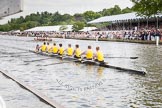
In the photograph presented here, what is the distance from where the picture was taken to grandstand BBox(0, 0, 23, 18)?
374 centimetres

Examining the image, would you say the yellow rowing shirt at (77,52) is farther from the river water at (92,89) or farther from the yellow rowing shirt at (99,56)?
the river water at (92,89)

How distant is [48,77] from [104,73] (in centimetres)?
332

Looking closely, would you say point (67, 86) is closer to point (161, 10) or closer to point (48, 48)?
point (48, 48)

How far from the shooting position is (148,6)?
61500 mm

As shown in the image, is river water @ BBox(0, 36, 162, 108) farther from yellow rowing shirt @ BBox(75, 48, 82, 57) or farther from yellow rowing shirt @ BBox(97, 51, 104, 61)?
yellow rowing shirt @ BBox(75, 48, 82, 57)

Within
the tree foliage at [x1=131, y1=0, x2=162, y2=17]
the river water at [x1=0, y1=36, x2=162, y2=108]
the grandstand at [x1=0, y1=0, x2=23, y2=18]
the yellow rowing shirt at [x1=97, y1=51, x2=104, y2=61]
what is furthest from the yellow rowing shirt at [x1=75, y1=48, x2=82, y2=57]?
the tree foliage at [x1=131, y1=0, x2=162, y2=17]

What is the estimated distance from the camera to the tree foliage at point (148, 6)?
197 feet

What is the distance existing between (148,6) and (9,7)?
5939 centimetres

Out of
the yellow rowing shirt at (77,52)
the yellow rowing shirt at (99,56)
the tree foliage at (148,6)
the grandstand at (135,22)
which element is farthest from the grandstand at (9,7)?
the grandstand at (135,22)

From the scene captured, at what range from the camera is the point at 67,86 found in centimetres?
1683

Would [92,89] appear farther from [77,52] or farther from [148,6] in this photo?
[148,6]

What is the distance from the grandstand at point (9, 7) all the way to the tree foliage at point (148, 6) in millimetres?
56883

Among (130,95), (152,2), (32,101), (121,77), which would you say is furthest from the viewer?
(152,2)

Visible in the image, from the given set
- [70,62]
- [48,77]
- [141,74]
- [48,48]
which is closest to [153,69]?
[141,74]
